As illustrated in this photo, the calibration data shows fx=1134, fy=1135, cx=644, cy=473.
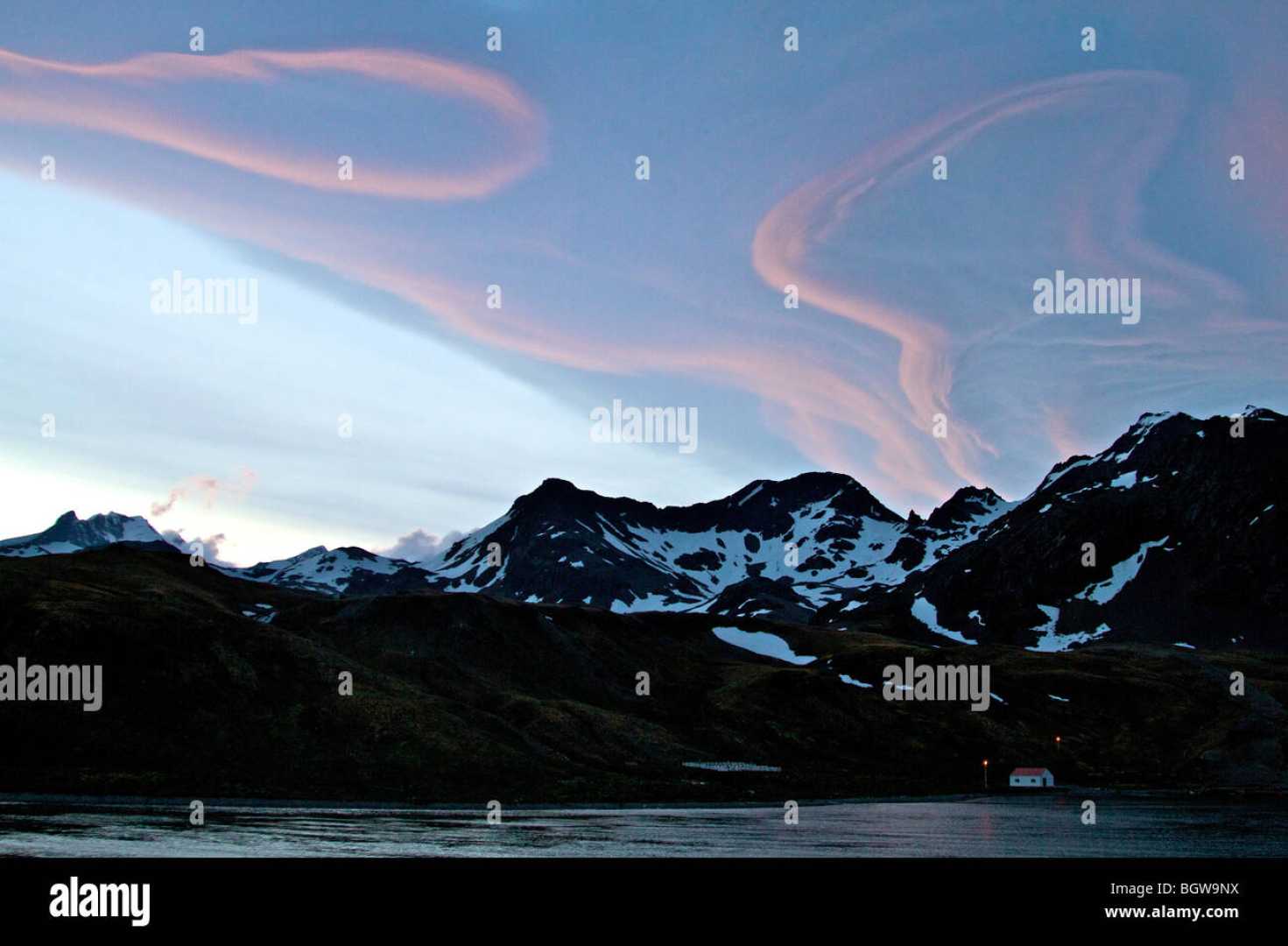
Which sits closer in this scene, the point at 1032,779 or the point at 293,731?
the point at 293,731

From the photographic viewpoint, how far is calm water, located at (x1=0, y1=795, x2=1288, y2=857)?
7944 centimetres

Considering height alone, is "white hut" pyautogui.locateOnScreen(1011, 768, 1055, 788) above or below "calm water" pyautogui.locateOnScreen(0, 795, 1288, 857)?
below

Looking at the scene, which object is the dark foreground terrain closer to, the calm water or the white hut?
the white hut

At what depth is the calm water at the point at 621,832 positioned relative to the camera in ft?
261

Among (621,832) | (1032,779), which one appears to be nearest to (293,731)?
(621,832)

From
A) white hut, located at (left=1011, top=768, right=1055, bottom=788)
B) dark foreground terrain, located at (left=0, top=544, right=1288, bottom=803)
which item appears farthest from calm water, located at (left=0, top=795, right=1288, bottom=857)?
white hut, located at (left=1011, top=768, right=1055, bottom=788)

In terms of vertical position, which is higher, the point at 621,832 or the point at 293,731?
the point at 293,731

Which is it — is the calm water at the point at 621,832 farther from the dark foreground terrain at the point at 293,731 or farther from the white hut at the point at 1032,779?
the white hut at the point at 1032,779

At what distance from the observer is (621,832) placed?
100 m

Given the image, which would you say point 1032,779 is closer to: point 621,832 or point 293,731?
point 621,832

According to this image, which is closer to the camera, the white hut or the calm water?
the calm water
